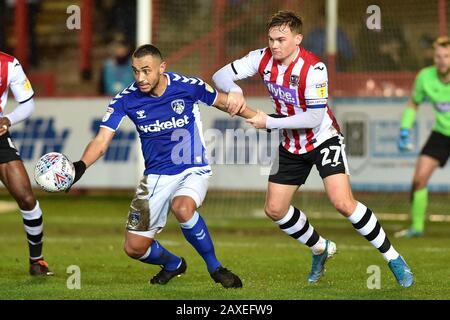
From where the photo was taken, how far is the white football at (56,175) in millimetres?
7320

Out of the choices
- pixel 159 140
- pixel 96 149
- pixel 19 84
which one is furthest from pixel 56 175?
pixel 19 84

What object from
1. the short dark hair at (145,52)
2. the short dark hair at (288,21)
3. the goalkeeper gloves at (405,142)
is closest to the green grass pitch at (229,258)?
the goalkeeper gloves at (405,142)

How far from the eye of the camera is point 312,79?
792 cm

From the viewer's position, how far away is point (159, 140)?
805 centimetres

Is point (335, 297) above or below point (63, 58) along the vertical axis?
below

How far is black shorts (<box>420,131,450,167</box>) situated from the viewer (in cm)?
1194

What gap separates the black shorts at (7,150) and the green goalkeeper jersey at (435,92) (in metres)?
5.10

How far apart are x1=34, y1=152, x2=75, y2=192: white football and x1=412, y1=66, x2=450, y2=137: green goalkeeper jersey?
5679mm

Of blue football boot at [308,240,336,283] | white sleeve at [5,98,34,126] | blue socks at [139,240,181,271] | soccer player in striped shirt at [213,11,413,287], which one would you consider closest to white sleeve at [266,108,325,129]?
soccer player in striped shirt at [213,11,413,287]

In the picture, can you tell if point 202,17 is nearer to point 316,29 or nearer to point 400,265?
point 316,29

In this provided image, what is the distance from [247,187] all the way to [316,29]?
2.79 m

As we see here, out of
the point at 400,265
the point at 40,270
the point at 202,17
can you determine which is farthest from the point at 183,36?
the point at 400,265

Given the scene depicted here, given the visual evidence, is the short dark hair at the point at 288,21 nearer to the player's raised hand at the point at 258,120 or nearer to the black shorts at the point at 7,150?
the player's raised hand at the point at 258,120

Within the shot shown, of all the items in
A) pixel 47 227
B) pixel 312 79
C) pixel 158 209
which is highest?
pixel 312 79
